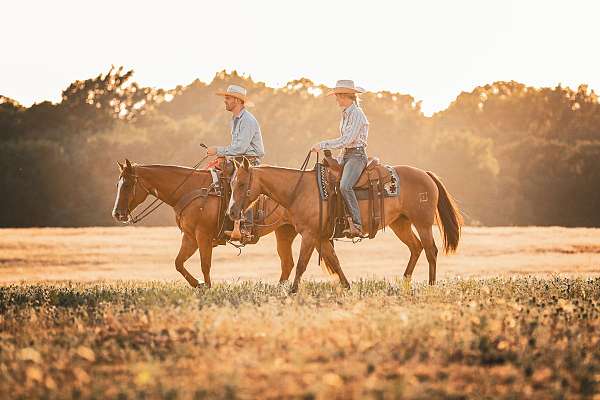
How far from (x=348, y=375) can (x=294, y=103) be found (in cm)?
5867

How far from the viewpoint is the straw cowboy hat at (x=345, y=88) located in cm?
1382

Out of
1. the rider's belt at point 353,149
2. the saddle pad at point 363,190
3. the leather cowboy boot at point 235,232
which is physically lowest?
the leather cowboy boot at point 235,232

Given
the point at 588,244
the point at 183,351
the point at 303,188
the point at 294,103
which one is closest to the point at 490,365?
the point at 183,351

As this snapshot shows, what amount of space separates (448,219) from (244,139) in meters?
4.14

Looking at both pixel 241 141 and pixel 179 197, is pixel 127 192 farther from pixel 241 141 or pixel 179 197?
pixel 241 141

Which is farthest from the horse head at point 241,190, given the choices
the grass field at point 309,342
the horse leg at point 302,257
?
the grass field at point 309,342

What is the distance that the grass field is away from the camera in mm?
7039

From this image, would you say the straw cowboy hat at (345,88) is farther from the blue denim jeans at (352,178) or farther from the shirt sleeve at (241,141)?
the shirt sleeve at (241,141)

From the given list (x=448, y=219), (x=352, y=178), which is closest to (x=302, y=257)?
(x=352, y=178)

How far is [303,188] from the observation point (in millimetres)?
13641

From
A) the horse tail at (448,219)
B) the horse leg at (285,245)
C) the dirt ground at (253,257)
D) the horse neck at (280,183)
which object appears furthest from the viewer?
the dirt ground at (253,257)

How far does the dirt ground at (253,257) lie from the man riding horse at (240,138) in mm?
4327

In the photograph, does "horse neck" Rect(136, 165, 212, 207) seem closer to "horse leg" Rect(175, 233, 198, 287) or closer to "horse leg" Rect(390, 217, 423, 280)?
"horse leg" Rect(175, 233, 198, 287)

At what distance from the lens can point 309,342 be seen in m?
8.74
